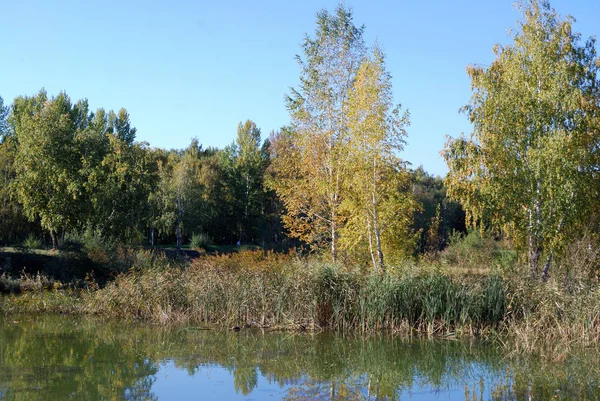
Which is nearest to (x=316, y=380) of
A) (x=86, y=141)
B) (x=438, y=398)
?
(x=438, y=398)

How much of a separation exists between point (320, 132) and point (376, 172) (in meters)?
4.93

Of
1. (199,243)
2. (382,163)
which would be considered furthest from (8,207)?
(382,163)

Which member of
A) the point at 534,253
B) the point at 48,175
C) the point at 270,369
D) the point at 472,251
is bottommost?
the point at 270,369

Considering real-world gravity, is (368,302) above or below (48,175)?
below

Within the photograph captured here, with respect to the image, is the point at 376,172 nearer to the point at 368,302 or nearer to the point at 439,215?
the point at 368,302

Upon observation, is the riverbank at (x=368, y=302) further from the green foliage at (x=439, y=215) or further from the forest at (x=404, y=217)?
the green foliage at (x=439, y=215)

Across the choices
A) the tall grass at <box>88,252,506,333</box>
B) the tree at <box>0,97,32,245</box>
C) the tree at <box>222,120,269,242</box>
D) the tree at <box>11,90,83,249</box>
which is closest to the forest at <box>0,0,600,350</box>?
the tall grass at <box>88,252,506,333</box>

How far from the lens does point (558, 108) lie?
1573 cm

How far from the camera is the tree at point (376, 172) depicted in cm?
1611

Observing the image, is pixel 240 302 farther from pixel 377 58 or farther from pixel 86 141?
pixel 86 141

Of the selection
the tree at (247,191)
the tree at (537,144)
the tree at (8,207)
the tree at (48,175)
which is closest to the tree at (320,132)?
the tree at (537,144)

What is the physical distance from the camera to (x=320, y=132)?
20562 millimetres

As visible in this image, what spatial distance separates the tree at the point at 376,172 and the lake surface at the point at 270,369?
435 cm

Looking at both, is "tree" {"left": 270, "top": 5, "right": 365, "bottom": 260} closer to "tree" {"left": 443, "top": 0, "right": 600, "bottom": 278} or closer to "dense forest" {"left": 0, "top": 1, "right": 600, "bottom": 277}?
"dense forest" {"left": 0, "top": 1, "right": 600, "bottom": 277}
